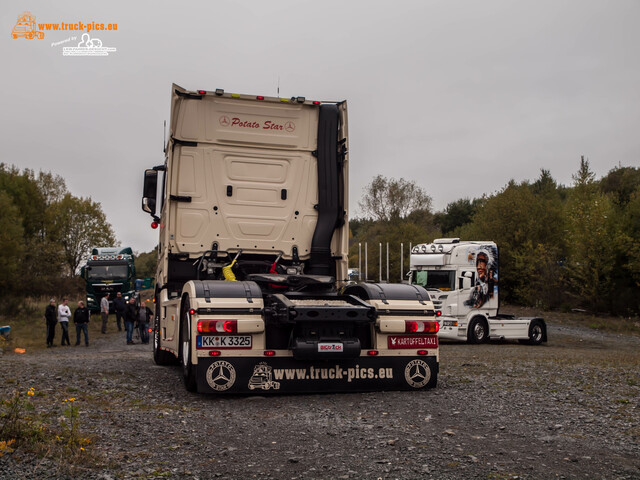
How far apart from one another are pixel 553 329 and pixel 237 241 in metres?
23.4

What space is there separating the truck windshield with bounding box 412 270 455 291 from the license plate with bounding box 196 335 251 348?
50.6ft

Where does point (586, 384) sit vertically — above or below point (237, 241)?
below

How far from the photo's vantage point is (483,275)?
2264 cm

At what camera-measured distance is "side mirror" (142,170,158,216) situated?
11.8 m

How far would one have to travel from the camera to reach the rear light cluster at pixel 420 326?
8461mm

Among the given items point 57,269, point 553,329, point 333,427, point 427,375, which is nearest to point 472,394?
point 427,375

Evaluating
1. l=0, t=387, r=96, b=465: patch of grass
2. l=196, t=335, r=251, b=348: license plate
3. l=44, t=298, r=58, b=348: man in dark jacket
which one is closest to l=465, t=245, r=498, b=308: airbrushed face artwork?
l=44, t=298, r=58, b=348: man in dark jacket

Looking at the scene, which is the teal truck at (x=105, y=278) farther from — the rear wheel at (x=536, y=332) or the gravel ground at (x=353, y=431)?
the gravel ground at (x=353, y=431)

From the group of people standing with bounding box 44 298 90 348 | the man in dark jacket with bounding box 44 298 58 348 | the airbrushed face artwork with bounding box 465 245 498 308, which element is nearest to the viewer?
the man in dark jacket with bounding box 44 298 58 348

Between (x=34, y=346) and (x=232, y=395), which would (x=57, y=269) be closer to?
(x=34, y=346)

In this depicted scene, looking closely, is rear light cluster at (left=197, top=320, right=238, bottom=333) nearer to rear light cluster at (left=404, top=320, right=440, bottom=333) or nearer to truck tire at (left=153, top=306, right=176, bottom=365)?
rear light cluster at (left=404, top=320, right=440, bottom=333)

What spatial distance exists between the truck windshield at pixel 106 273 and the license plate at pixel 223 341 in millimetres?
30171

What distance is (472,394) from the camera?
8289 millimetres

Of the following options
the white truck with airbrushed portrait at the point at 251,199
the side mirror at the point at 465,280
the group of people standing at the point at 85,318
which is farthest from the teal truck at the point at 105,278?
the white truck with airbrushed portrait at the point at 251,199
